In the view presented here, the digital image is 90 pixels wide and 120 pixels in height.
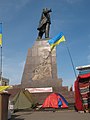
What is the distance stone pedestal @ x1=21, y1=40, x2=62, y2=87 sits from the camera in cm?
2018

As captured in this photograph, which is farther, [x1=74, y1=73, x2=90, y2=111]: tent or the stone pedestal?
the stone pedestal

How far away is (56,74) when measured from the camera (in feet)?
67.6

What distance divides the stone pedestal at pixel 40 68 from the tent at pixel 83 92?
7432mm

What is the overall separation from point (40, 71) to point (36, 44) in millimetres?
2987

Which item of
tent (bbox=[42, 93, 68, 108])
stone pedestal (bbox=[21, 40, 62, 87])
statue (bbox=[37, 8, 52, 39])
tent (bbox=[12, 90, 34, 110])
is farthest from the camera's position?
statue (bbox=[37, 8, 52, 39])

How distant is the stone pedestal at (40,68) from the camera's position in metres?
20.2

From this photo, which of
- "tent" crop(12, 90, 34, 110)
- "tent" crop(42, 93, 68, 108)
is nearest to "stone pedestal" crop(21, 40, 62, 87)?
"tent" crop(12, 90, 34, 110)

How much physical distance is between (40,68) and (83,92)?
30.7 feet

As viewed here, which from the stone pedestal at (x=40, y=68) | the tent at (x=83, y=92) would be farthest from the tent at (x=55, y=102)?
the stone pedestal at (x=40, y=68)

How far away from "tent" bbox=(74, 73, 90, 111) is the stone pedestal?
7.43 meters

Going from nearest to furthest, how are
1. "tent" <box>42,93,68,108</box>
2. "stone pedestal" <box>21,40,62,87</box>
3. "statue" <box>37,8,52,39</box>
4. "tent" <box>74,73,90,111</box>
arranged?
"tent" <box>74,73,90,111</box>, "tent" <box>42,93,68,108</box>, "stone pedestal" <box>21,40,62,87</box>, "statue" <box>37,8,52,39</box>

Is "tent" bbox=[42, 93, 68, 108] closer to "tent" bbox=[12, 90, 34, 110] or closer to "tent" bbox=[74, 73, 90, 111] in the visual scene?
"tent" bbox=[12, 90, 34, 110]

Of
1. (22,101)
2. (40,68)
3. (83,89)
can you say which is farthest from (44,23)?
(83,89)

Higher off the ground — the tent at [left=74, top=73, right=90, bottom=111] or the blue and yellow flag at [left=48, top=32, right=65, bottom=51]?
the blue and yellow flag at [left=48, top=32, right=65, bottom=51]
